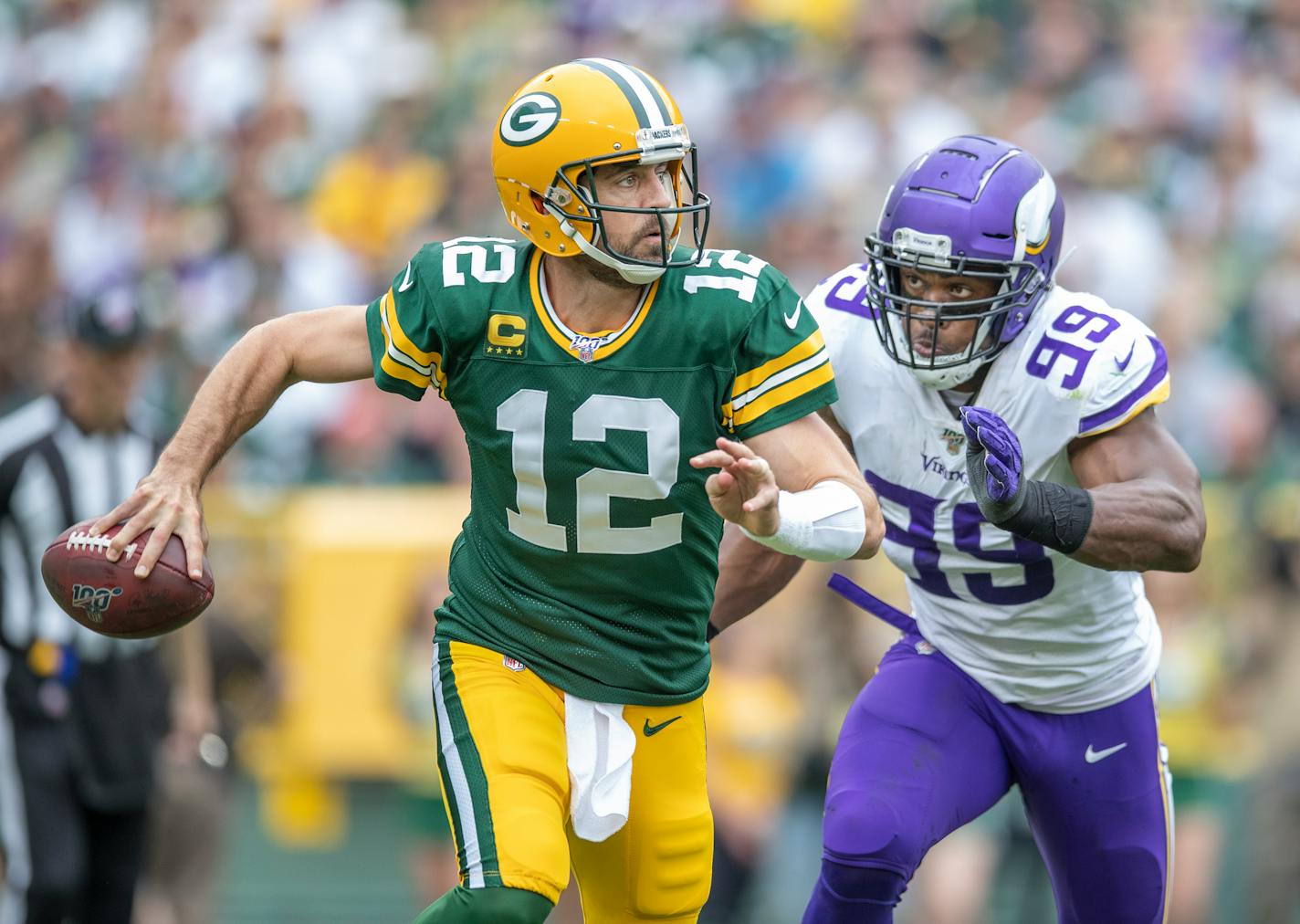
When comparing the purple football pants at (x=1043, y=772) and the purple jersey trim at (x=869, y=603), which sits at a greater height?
the purple jersey trim at (x=869, y=603)

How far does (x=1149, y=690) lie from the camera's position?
4.48 m

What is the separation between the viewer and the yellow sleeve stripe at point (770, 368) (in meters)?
3.83

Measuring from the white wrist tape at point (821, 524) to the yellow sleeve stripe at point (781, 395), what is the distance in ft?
0.65

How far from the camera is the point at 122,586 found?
3.89m

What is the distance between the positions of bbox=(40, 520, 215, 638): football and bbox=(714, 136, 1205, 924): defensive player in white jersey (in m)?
1.24

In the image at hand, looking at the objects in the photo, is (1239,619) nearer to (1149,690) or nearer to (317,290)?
(1149,690)

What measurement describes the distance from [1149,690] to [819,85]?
6.44 metres

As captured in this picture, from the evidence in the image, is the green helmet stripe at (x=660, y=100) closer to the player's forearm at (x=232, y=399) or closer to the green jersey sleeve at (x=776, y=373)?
the green jersey sleeve at (x=776, y=373)

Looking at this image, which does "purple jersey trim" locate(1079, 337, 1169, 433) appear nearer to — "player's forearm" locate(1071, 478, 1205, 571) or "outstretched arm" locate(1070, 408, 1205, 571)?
"outstretched arm" locate(1070, 408, 1205, 571)

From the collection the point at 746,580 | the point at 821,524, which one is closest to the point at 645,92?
the point at 821,524

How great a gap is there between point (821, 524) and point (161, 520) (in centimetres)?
134

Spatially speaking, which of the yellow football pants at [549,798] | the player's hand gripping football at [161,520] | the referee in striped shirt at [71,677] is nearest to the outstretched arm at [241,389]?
the player's hand gripping football at [161,520]

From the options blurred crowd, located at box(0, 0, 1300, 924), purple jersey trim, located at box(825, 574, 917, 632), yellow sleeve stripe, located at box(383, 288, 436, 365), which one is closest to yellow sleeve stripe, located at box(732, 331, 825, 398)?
yellow sleeve stripe, located at box(383, 288, 436, 365)

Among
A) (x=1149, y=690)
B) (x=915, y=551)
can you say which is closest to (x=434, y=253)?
(x=915, y=551)
